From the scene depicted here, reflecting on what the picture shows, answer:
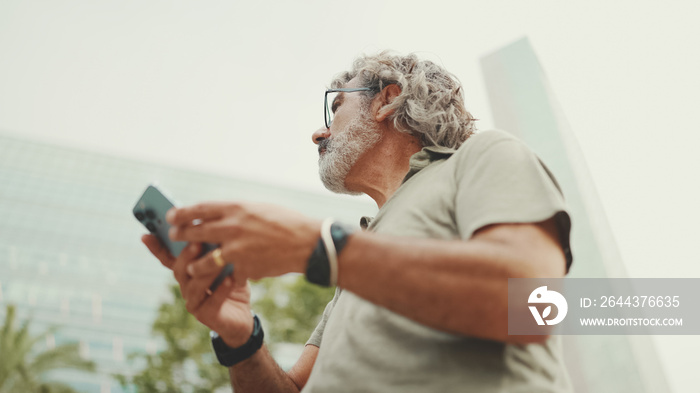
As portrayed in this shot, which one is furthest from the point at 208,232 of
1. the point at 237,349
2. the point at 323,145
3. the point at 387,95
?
the point at 387,95

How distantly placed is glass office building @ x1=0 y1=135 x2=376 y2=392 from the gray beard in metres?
37.7

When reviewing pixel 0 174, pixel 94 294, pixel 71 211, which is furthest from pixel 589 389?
pixel 0 174

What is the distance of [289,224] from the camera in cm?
106

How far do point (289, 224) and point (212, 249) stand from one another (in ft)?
0.76

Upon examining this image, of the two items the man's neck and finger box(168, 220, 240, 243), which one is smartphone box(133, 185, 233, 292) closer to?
finger box(168, 220, 240, 243)

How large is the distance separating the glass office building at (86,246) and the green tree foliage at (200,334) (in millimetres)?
23812

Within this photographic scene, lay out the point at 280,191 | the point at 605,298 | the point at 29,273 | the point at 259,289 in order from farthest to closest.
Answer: the point at 280,191 < the point at 29,273 < the point at 259,289 < the point at 605,298

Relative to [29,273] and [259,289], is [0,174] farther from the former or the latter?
[259,289]

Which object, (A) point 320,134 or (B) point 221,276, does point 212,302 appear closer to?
(B) point 221,276

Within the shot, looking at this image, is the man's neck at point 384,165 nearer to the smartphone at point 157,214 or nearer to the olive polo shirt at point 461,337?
the olive polo shirt at point 461,337

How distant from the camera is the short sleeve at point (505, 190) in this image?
1.12 m

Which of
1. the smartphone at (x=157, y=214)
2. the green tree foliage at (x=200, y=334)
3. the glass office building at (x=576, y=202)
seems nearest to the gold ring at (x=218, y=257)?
the smartphone at (x=157, y=214)

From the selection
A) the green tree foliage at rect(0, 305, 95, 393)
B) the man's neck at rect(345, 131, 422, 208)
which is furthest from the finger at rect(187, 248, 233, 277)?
the green tree foliage at rect(0, 305, 95, 393)

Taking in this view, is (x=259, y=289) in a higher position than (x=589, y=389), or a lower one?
higher
